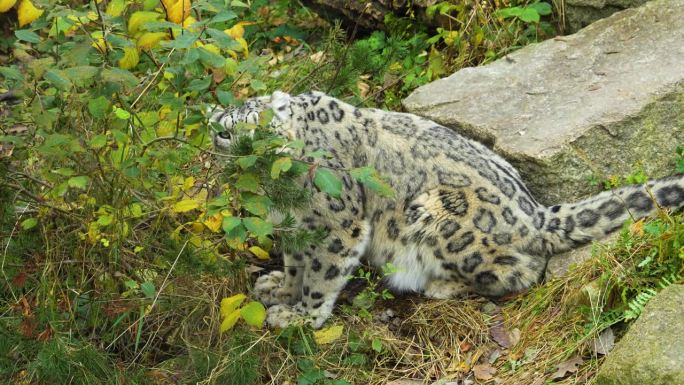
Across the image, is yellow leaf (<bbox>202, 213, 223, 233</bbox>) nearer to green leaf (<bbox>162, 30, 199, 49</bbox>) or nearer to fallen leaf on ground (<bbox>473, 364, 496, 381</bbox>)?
green leaf (<bbox>162, 30, 199, 49</bbox>)

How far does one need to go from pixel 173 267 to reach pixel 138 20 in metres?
1.28

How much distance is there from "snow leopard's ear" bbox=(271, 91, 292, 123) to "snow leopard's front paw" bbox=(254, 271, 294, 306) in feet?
3.42

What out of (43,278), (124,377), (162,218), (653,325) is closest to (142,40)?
(162,218)

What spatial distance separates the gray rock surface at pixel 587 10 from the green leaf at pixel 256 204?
385 centimetres

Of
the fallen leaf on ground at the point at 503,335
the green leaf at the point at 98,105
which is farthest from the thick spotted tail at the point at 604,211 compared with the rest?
the green leaf at the point at 98,105

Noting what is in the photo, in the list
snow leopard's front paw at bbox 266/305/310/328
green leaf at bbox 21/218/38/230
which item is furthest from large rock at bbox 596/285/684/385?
green leaf at bbox 21/218/38/230

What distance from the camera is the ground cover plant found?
177 inches

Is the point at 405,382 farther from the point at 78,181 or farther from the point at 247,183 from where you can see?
the point at 78,181

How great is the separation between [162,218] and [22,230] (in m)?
0.74

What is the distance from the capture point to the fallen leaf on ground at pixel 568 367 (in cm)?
450

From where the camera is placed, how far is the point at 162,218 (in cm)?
528

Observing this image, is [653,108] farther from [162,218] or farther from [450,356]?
[162,218]

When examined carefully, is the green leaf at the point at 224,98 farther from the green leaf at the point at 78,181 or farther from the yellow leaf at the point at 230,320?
the yellow leaf at the point at 230,320

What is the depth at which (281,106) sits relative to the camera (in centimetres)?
542
